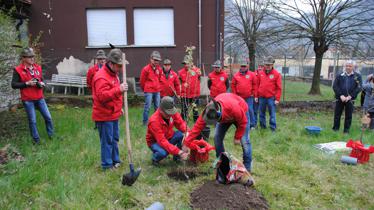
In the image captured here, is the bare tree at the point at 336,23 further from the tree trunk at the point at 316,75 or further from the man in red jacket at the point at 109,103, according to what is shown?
the man in red jacket at the point at 109,103

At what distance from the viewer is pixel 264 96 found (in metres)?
7.24

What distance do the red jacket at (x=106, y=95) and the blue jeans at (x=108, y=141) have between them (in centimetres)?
13

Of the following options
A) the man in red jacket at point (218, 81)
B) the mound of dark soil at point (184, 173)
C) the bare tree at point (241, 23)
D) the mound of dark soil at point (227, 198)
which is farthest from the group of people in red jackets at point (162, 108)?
the bare tree at point (241, 23)

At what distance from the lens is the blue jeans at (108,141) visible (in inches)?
177

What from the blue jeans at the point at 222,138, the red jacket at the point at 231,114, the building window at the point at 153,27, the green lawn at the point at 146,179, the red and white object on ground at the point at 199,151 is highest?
the building window at the point at 153,27

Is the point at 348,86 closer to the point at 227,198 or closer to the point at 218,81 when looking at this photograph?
the point at 218,81

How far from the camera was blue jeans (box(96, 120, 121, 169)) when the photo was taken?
14.7 ft

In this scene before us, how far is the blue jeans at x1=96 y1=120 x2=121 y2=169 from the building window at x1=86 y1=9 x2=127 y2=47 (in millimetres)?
7647

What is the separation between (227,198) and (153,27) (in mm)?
9166

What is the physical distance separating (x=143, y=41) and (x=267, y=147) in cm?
743

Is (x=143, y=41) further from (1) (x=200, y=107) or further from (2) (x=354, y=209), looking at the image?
(2) (x=354, y=209)

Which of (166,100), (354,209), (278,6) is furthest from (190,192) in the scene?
(278,6)

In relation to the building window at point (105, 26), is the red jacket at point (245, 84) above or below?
below

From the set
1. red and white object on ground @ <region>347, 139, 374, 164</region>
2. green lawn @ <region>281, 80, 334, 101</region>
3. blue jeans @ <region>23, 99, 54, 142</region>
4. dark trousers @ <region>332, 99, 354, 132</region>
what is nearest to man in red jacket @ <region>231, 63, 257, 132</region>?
dark trousers @ <region>332, 99, 354, 132</region>
